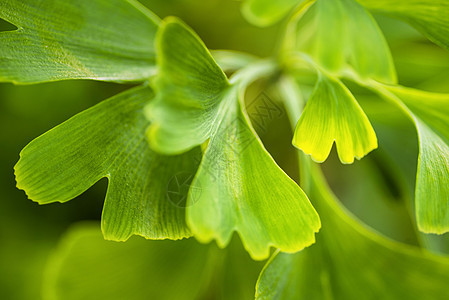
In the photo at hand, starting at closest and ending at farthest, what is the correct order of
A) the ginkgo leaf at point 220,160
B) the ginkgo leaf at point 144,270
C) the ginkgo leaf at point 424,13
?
1. the ginkgo leaf at point 220,160
2. the ginkgo leaf at point 424,13
3. the ginkgo leaf at point 144,270

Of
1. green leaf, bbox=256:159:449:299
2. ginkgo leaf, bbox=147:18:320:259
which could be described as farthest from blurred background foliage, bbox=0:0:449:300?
ginkgo leaf, bbox=147:18:320:259

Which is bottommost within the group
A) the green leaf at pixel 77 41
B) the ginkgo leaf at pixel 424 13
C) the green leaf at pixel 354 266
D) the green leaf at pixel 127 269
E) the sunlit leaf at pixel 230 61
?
the green leaf at pixel 354 266

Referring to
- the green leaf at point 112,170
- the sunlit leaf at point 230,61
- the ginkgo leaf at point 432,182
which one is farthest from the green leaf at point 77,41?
the ginkgo leaf at point 432,182

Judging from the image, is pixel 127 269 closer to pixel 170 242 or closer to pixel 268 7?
pixel 170 242

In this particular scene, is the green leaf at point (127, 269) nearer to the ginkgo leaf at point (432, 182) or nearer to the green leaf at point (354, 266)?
the green leaf at point (354, 266)

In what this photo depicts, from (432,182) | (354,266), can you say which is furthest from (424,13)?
(354,266)

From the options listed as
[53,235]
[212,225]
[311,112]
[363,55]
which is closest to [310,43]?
[363,55]

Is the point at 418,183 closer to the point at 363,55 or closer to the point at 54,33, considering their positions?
the point at 363,55
